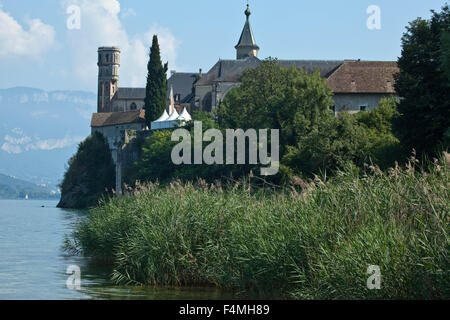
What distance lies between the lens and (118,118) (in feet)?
327

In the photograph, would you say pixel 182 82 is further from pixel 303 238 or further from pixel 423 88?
pixel 303 238

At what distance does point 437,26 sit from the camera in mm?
35250

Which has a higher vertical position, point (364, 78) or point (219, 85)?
point (219, 85)

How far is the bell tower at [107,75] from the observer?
460 feet

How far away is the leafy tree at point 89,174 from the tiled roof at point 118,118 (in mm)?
3839

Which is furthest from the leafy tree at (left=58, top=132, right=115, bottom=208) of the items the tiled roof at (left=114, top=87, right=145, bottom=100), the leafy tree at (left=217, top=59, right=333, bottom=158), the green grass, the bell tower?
the green grass

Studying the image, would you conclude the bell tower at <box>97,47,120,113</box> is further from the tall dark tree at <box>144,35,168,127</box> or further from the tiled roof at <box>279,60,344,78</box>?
the tiled roof at <box>279,60,344,78</box>

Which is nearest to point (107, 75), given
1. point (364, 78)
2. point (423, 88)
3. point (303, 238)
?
point (364, 78)

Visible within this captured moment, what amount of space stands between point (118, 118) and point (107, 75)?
149 feet

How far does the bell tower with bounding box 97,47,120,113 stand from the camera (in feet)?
460

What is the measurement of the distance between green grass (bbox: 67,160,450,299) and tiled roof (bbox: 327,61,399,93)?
1899 inches

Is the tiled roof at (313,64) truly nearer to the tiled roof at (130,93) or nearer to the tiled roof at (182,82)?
the tiled roof at (182,82)

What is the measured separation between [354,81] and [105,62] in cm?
8517
